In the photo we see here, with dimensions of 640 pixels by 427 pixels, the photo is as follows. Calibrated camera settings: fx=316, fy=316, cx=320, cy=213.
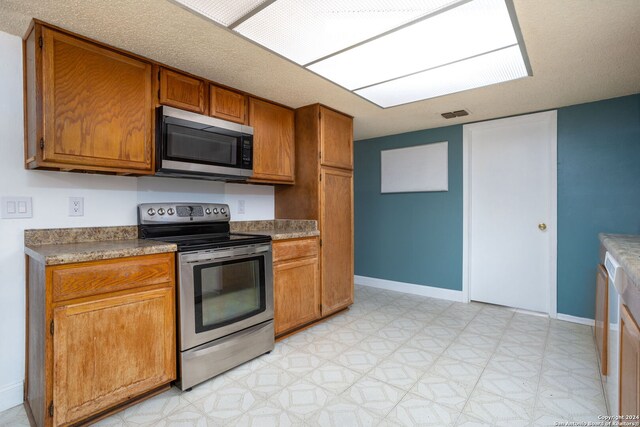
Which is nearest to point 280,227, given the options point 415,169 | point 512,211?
point 415,169

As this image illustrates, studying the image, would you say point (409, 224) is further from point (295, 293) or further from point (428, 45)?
point (428, 45)

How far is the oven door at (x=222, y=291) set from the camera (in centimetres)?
191

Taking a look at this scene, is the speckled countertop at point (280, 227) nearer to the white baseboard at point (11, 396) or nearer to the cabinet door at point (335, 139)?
the cabinet door at point (335, 139)

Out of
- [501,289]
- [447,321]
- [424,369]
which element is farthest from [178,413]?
[501,289]

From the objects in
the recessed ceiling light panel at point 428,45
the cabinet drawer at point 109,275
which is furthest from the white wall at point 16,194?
the recessed ceiling light panel at point 428,45

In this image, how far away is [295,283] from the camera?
2723mm

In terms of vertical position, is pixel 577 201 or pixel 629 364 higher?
pixel 577 201

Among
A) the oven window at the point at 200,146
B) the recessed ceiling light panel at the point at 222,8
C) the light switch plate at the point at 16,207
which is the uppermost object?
the recessed ceiling light panel at the point at 222,8

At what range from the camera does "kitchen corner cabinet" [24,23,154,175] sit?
1.67 meters

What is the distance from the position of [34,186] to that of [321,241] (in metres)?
2.08

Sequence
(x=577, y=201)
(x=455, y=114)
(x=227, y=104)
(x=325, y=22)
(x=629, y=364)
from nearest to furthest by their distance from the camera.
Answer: (x=629, y=364) < (x=325, y=22) < (x=227, y=104) < (x=577, y=201) < (x=455, y=114)

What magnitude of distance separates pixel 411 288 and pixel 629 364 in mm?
2984

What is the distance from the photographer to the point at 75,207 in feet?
6.60

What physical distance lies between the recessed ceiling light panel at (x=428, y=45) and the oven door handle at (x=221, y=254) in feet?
4.41
